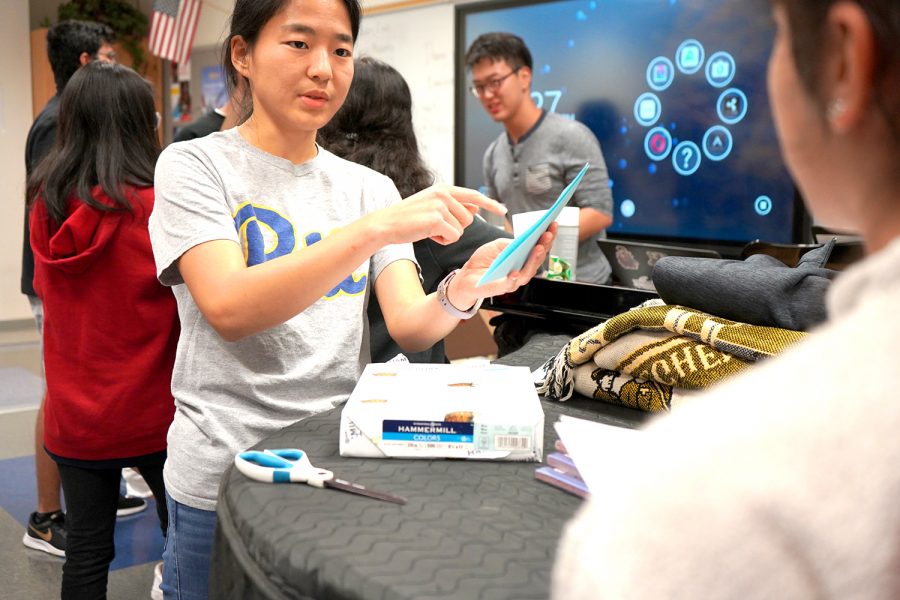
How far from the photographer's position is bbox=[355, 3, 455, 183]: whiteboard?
18.8ft

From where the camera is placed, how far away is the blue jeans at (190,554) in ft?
4.61

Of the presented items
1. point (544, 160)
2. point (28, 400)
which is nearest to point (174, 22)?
point (28, 400)

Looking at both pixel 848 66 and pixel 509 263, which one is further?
pixel 509 263

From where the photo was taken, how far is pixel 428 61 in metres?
5.84

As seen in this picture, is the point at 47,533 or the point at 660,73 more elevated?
the point at 660,73

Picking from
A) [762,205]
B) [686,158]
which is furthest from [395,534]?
[686,158]

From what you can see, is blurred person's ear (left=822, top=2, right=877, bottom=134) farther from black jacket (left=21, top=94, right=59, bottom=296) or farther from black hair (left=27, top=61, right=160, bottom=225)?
black jacket (left=21, top=94, right=59, bottom=296)

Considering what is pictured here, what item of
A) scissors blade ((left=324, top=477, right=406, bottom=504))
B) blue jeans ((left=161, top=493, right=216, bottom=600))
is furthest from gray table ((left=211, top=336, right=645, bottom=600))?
blue jeans ((left=161, top=493, right=216, bottom=600))

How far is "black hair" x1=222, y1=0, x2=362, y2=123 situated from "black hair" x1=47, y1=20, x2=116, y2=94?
7.29 ft

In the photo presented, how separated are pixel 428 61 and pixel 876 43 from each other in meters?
5.55

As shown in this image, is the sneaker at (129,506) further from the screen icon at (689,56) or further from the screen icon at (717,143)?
the screen icon at (689,56)

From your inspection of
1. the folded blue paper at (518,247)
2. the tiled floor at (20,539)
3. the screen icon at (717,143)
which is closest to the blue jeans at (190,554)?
the folded blue paper at (518,247)

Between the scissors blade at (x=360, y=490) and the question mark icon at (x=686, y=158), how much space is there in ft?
13.0

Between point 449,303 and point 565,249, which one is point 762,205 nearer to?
point 565,249
